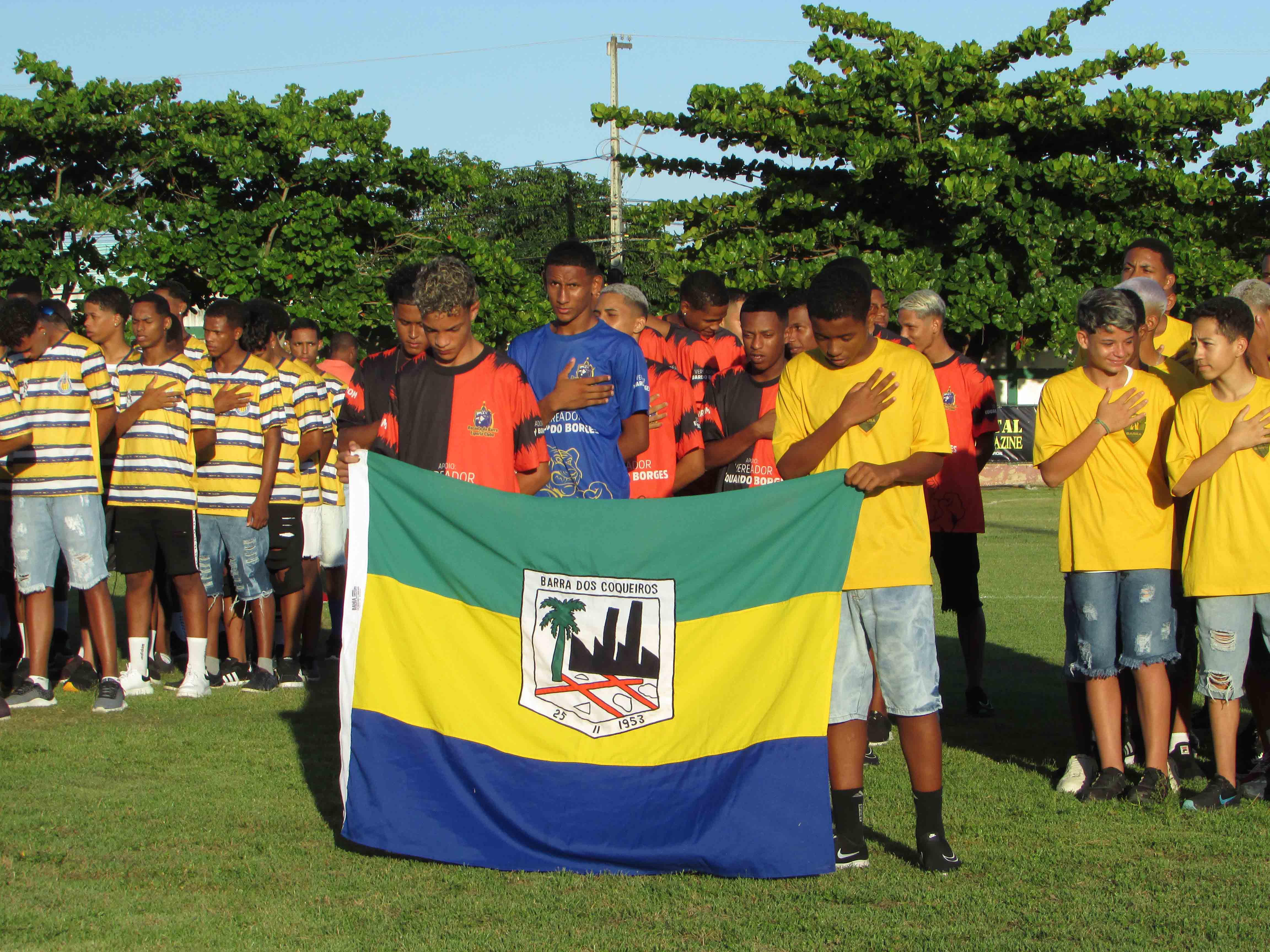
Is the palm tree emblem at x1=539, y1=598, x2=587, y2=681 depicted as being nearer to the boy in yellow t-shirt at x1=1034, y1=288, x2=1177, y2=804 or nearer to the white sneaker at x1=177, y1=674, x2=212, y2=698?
the boy in yellow t-shirt at x1=1034, y1=288, x2=1177, y2=804

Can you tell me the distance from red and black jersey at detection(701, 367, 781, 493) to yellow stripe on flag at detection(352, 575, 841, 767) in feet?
6.24

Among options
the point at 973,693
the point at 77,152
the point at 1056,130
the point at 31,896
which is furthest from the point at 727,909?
the point at 77,152

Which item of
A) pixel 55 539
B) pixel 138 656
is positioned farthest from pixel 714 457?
pixel 55 539

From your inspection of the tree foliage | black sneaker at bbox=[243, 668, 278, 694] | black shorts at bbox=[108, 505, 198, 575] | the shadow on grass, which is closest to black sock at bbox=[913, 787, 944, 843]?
the shadow on grass

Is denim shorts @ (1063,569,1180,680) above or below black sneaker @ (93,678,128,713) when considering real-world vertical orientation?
above

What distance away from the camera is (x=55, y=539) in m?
8.00

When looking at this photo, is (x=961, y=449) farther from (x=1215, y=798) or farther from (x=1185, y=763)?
(x=1215, y=798)

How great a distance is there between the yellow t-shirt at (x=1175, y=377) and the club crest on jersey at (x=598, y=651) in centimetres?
279

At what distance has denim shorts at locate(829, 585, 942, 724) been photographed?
485cm

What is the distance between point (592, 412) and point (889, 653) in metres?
1.97

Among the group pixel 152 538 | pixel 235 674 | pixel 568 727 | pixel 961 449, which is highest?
pixel 961 449

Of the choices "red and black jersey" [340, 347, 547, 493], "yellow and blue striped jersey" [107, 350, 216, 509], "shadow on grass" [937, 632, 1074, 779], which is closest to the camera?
"red and black jersey" [340, 347, 547, 493]

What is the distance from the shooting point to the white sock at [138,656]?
8.27 meters

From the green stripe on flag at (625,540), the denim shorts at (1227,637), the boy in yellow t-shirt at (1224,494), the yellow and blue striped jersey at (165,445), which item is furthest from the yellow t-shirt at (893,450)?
the yellow and blue striped jersey at (165,445)
